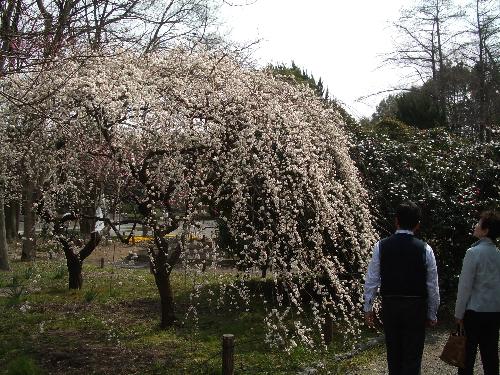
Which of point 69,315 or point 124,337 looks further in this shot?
point 69,315

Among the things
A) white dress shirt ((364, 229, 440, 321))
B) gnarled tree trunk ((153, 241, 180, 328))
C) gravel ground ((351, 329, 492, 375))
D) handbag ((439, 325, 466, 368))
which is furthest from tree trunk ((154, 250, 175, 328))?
handbag ((439, 325, 466, 368))

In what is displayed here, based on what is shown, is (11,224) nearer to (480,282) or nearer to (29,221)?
(29,221)

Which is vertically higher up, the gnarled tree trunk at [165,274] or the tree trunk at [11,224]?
the tree trunk at [11,224]

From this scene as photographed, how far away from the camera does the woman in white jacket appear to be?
14.0 feet

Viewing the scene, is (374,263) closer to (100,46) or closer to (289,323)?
(289,323)

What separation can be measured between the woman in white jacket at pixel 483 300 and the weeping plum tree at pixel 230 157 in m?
1.21

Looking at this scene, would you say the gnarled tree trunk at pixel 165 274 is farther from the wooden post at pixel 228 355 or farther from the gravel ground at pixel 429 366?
the gravel ground at pixel 429 366

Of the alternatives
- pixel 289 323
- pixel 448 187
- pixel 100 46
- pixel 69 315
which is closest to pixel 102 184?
pixel 100 46

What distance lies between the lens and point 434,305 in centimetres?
392

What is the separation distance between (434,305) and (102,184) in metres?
4.07

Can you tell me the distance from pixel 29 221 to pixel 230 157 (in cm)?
974

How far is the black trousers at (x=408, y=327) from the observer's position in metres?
3.91

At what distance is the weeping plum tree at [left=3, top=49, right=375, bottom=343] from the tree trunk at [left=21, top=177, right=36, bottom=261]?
7.13 feet

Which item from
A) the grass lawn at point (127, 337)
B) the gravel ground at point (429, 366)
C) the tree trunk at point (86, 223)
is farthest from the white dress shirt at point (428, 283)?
the tree trunk at point (86, 223)
